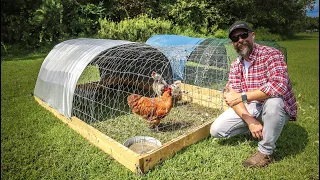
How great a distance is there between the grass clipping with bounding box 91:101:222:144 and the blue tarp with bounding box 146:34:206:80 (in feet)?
3.36

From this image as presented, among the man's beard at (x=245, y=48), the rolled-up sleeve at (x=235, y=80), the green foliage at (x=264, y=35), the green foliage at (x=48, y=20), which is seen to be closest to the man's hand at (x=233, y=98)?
the rolled-up sleeve at (x=235, y=80)

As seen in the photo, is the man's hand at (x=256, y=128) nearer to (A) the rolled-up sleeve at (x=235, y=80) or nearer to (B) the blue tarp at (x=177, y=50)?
(A) the rolled-up sleeve at (x=235, y=80)

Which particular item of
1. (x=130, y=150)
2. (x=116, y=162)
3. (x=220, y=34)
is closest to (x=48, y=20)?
(x=220, y=34)

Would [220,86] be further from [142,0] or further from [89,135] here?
[142,0]

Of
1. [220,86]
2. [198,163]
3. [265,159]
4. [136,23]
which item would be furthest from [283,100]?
[136,23]

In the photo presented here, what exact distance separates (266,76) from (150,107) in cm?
149

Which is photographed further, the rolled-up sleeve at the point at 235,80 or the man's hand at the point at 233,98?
the rolled-up sleeve at the point at 235,80

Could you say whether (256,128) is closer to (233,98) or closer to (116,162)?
(233,98)

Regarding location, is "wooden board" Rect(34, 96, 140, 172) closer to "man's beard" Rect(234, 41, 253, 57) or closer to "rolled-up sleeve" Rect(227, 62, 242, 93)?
"rolled-up sleeve" Rect(227, 62, 242, 93)

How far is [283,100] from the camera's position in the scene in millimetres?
2678

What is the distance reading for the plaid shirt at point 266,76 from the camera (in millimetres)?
2580

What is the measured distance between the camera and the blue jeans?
2.60 m

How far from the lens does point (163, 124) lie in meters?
4.03

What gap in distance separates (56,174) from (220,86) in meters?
3.75
